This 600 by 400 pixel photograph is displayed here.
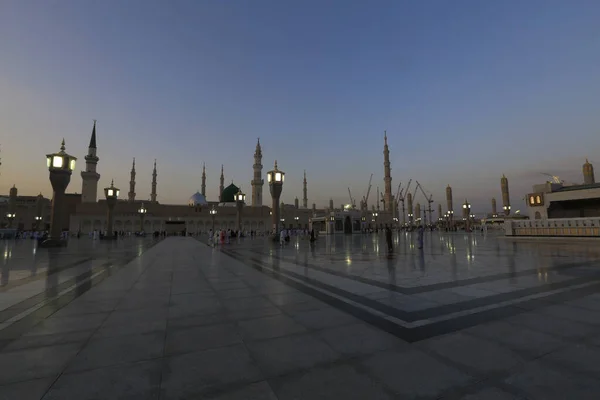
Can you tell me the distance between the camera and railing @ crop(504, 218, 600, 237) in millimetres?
22266

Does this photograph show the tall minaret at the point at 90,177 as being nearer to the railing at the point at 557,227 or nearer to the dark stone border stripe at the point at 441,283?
the dark stone border stripe at the point at 441,283

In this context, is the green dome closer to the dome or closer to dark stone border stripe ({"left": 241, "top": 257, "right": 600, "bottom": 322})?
the dome

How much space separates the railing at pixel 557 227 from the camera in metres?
22.3

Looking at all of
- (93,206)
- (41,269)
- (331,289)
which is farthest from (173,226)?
(331,289)

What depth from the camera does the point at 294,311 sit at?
4.75 m

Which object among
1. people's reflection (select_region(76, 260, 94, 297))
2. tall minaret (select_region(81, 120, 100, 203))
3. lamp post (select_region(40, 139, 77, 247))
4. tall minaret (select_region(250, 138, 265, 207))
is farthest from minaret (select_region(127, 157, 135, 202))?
people's reflection (select_region(76, 260, 94, 297))

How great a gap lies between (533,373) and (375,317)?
6.50 feet

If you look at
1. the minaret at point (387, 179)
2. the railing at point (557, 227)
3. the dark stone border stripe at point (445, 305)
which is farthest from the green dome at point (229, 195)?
the dark stone border stripe at point (445, 305)

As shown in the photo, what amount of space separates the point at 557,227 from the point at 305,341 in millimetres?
29864

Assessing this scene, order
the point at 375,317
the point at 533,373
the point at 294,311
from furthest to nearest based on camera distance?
the point at 294,311
the point at 375,317
the point at 533,373

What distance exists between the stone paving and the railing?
21.9 metres

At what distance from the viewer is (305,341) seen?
136 inches

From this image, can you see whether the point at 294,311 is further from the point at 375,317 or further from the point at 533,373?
the point at 533,373

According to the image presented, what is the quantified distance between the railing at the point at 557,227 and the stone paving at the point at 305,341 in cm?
2186
